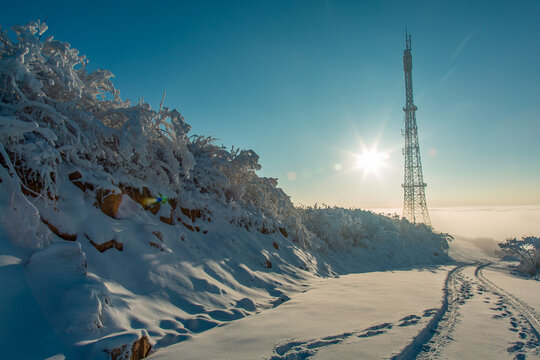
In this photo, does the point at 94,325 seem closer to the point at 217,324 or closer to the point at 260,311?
the point at 217,324

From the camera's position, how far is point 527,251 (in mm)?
12891

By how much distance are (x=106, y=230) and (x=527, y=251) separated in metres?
17.1

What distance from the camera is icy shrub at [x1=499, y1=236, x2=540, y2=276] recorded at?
484 inches

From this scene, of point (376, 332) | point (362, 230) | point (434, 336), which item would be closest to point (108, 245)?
point (376, 332)

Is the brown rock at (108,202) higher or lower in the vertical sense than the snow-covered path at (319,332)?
higher

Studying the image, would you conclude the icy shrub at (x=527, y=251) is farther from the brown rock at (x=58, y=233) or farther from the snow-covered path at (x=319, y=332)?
the brown rock at (x=58, y=233)

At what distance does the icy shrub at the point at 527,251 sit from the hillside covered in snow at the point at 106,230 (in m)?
11.2

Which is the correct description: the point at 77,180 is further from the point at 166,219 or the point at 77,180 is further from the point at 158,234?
the point at 166,219

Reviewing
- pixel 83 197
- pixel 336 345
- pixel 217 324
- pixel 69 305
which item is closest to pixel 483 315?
pixel 336 345

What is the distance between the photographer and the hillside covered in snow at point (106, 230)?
9.21ft

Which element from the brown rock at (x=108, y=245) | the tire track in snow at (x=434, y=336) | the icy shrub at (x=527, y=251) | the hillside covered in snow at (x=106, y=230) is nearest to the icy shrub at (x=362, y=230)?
the icy shrub at (x=527, y=251)

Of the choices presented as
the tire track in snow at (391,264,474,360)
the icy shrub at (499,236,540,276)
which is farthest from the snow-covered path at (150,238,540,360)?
the icy shrub at (499,236,540,276)

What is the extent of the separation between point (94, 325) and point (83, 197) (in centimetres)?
254

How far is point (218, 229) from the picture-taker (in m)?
7.13
